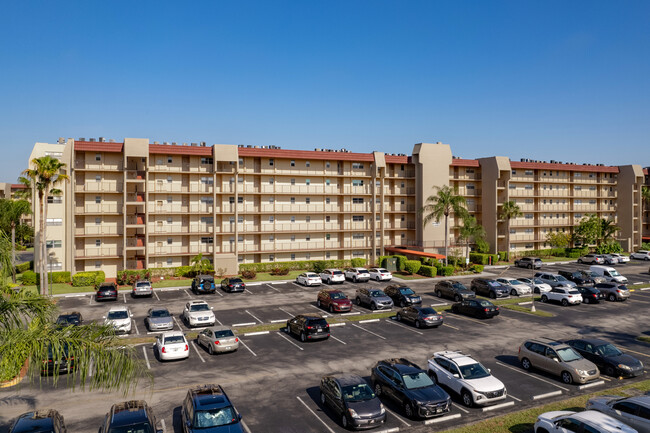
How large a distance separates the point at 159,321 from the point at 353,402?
62.6ft

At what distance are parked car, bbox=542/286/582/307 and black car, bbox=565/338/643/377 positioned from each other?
17.1m

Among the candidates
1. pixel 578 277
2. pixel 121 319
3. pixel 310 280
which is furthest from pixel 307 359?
pixel 578 277

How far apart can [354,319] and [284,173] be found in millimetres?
29830

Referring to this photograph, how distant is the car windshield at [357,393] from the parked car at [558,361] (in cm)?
1026

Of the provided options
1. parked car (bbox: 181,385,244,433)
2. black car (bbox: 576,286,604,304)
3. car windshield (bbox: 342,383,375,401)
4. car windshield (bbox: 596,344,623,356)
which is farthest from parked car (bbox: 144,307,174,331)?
black car (bbox: 576,286,604,304)

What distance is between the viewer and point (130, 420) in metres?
14.4

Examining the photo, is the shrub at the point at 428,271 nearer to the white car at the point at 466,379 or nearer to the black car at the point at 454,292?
the black car at the point at 454,292

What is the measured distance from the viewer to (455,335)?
3000 cm

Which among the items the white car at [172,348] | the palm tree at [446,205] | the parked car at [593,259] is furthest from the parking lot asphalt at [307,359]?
the parked car at [593,259]

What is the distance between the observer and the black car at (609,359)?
2208 cm

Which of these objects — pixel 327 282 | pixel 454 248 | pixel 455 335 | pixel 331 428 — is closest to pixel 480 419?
pixel 331 428

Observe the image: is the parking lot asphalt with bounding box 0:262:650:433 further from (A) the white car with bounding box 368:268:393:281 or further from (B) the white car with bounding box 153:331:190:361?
(A) the white car with bounding box 368:268:393:281

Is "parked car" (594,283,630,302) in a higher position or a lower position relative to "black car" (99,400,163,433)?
lower

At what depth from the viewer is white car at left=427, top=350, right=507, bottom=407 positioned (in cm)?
1873
